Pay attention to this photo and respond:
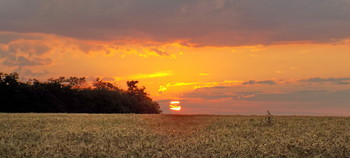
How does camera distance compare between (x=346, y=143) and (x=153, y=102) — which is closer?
(x=346, y=143)

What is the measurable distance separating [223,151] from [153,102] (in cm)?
6710

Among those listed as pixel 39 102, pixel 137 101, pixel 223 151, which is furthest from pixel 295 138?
pixel 137 101

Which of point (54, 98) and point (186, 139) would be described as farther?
point (54, 98)

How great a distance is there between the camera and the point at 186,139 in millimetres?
20172

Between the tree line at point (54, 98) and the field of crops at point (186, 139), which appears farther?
the tree line at point (54, 98)

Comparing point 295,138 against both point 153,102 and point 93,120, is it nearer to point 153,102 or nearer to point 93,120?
point 93,120

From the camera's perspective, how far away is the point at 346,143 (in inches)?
754

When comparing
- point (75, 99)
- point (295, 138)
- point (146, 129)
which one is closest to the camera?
point (295, 138)

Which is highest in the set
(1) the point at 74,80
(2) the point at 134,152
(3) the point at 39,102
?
(1) the point at 74,80

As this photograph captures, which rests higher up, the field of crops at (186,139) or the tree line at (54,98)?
the tree line at (54,98)

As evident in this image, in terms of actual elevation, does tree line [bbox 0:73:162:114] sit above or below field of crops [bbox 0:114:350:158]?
above

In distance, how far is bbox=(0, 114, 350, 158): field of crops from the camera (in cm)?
1706

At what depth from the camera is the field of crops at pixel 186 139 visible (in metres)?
17.1

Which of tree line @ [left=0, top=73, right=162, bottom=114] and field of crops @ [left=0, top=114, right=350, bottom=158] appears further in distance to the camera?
tree line @ [left=0, top=73, right=162, bottom=114]
